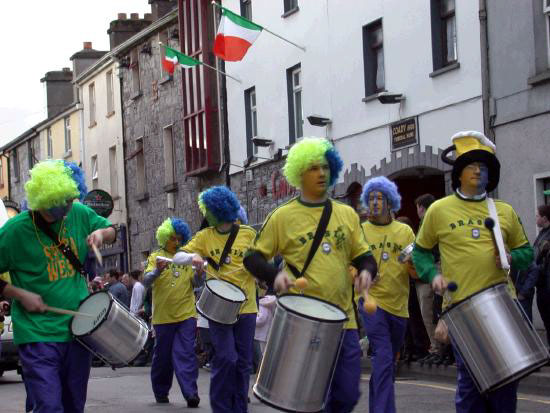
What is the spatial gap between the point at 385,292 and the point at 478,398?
88.0 inches

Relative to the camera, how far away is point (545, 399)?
12.2m

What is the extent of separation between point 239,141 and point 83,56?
1787 cm

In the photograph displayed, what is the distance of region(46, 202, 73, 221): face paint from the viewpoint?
25.2 ft

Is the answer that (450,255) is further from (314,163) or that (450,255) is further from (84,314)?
(84,314)

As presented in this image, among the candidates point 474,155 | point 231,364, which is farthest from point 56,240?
point 231,364

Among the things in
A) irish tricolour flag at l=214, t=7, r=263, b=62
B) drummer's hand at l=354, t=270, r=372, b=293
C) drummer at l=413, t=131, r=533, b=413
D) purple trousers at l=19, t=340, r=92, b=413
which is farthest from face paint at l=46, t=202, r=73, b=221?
irish tricolour flag at l=214, t=7, r=263, b=62

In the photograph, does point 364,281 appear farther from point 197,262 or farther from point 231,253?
point 231,253

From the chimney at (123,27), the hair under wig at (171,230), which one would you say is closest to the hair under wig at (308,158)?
the hair under wig at (171,230)

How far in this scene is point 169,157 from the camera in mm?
35594

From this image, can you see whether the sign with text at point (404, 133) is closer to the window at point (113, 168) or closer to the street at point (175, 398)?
Result: the street at point (175, 398)

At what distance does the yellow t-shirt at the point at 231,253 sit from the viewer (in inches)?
437

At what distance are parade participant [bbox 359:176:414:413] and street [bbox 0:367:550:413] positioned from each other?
1.88 metres

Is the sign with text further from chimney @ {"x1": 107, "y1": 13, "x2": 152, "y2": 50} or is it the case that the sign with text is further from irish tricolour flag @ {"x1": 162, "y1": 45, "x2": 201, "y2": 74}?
chimney @ {"x1": 107, "y1": 13, "x2": 152, "y2": 50}

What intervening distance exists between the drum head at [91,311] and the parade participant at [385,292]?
8.68 ft
